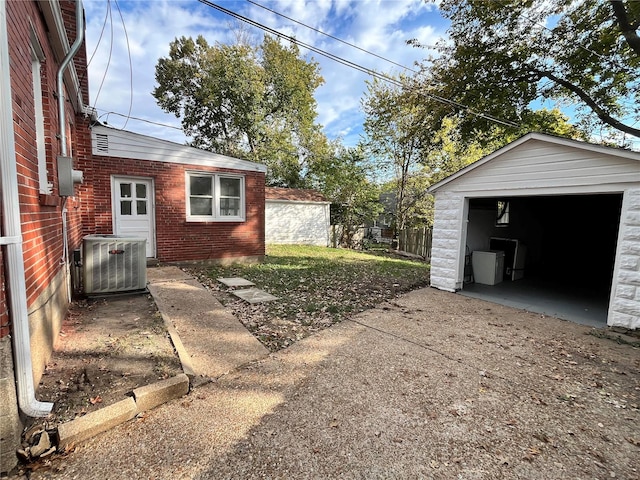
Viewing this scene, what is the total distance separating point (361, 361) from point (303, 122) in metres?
Answer: 21.4

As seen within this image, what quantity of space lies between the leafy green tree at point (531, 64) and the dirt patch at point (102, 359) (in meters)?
9.88

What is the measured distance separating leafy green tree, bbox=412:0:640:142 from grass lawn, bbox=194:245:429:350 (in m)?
6.01

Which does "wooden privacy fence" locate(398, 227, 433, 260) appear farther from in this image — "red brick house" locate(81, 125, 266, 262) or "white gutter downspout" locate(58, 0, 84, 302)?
"white gutter downspout" locate(58, 0, 84, 302)

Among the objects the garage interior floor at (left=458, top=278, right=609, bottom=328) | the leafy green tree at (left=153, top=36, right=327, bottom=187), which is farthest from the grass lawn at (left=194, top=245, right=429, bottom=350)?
the leafy green tree at (left=153, top=36, right=327, bottom=187)

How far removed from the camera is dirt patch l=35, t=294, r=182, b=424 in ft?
7.57

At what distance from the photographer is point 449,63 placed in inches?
436

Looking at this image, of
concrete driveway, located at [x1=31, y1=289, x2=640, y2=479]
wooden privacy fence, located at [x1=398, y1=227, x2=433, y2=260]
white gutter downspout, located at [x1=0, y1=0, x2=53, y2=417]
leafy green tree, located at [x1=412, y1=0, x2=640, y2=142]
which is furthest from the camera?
wooden privacy fence, located at [x1=398, y1=227, x2=433, y2=260]

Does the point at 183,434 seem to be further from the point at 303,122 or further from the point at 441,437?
the point at 303,122

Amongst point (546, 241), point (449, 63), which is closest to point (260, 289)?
point (546, 241)

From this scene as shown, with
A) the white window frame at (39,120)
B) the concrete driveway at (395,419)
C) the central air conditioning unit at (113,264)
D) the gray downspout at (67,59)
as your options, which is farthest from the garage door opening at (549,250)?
the gray downspout at (67,59)

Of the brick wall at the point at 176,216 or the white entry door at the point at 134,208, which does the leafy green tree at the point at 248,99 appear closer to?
the brick wall at the point at 176,216

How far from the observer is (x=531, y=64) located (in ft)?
34.3

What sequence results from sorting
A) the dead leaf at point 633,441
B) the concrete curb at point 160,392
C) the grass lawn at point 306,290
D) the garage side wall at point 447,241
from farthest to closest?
the garage side wall at point 447,241 → the grass lawn at point 306,290 → the concrete curb at point 160,392 → the dead leaf at point 633,441

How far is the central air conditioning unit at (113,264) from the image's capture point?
4.70 metres
